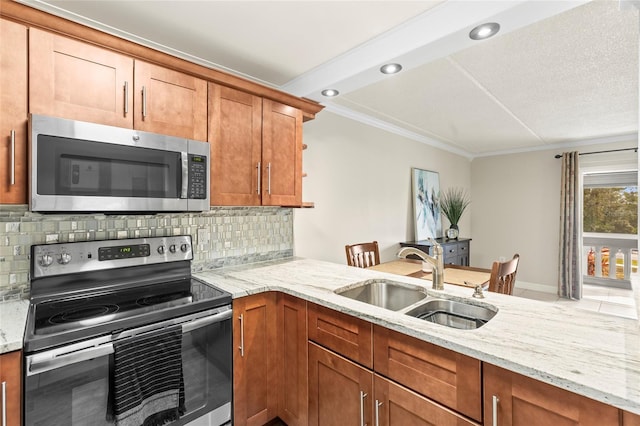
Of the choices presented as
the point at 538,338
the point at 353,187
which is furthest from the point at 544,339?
the point at 353,187

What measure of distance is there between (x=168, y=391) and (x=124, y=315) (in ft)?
1.30

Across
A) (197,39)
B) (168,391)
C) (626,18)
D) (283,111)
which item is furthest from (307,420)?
(626,18)

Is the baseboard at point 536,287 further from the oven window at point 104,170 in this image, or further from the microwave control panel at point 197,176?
the oven window at point 104,170

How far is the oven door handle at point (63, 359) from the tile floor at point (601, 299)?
5.22 meters

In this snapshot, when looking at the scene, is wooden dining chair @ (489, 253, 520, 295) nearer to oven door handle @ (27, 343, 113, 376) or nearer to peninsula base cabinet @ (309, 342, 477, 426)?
peninsula base cabinet @ (309, 342, 477, 426)

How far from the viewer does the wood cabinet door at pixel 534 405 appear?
85cm

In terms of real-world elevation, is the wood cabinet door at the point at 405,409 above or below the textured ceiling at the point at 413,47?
below

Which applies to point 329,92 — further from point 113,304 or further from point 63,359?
point 63,359

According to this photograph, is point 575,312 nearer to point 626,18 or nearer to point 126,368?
point 626,18

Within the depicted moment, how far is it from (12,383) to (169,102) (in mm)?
1407

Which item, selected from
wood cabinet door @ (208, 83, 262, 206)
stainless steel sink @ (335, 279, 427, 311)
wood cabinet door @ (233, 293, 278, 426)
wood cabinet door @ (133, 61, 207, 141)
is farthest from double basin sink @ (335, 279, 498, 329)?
wood cabinet door @ (133, 61, 207, 141)

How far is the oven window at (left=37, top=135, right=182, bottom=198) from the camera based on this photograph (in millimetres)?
1358

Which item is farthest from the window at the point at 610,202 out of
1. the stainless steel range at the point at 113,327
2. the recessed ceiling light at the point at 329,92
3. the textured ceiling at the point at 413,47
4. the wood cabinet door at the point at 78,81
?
the wood cabinet door at the point at 78,81

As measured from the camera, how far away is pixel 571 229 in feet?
15.4
